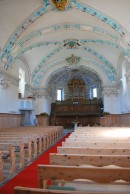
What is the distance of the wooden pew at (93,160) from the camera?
2.57m

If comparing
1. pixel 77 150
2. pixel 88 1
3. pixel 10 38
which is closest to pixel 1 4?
pixel 10 38

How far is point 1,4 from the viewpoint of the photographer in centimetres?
985

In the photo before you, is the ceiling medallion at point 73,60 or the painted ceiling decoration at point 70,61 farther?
the ceiling medallion at point 73,60

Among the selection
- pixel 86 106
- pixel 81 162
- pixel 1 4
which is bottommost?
pixel 81 162

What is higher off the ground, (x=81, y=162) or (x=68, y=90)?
(x=68, y=90)

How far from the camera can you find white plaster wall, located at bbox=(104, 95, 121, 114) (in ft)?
59.2

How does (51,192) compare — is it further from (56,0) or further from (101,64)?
(101,64)

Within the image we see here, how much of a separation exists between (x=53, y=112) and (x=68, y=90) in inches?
217

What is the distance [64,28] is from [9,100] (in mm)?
6876

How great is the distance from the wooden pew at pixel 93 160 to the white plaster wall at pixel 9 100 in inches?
425

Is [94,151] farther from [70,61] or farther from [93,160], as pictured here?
[70,61]

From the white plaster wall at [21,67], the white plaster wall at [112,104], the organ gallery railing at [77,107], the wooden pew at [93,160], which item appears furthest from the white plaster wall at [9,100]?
the wooden pew at [93,160]

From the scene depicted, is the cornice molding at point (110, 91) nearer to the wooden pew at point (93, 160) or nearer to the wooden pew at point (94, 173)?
the wooden pew at point (93, 160)

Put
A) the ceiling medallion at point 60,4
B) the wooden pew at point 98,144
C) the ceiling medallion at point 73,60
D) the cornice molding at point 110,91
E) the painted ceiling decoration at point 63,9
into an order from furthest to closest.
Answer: the ceiling medallion at point 73,60 < the cornice molding at point 110,91 < the painted ceiling decoration at point 63,9 < the ceiling medallion at point 60,4 < the wooden pew at point 98,144
